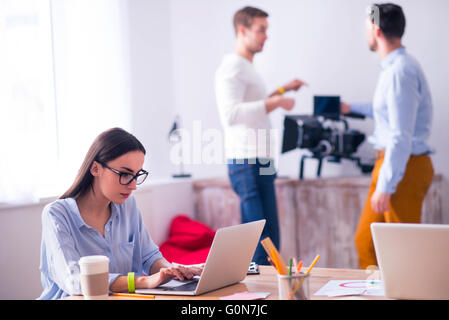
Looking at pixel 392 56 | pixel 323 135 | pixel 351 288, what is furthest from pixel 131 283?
pixel 323 135

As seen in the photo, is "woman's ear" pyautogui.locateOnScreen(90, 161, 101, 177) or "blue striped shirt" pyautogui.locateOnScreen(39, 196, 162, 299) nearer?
"blue striped shirt" pyautogui.locateOnScreen(39, 196, 162, 299)

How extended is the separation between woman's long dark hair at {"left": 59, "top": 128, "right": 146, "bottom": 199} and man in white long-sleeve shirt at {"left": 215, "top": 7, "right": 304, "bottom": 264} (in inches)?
48.1

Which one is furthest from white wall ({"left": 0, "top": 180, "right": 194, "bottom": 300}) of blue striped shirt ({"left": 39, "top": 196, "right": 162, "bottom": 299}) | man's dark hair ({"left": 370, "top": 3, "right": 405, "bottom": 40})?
man's dark hair ({"left": 370, "top": 3, "right": 405, "bottom": 40})

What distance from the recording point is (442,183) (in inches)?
136

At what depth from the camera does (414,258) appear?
1.19 meters

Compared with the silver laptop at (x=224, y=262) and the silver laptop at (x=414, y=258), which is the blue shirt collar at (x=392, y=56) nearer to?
the silver laptop at (x=224, y=262)

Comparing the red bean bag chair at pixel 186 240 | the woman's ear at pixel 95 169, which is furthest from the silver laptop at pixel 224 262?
the red bean bag chair at pixel 186 240

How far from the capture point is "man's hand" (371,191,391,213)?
251 cm

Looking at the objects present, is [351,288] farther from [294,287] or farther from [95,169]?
[95,169]

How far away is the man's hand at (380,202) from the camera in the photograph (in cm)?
251

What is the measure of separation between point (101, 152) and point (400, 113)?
1.44 m

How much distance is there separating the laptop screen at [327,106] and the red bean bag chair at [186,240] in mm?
1060

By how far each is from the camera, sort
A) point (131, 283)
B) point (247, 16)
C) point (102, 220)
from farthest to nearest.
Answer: point (247, 16) → point (102, 220) → point (131, 283)

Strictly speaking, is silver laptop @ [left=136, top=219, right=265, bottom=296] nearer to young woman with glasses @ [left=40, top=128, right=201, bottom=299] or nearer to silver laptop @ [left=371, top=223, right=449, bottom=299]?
young woman with glasses @ [left=40, top=128, right=201, bottom=299]
